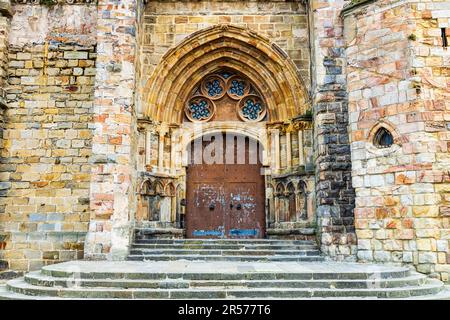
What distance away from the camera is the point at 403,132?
6.95 m

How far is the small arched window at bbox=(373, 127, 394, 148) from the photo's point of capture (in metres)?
7.21

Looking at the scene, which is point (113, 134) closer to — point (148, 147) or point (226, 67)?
point (148, 147)

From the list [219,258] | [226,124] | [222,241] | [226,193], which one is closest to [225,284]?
[219,258]

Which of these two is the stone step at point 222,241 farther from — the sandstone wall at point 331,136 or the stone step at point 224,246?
the sandstone wall at point 331,136

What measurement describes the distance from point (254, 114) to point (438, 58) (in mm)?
3732

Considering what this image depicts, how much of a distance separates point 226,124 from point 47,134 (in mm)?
3580

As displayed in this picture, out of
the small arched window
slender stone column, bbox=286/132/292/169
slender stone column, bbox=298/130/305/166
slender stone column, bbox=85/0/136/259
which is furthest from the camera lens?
slender stone column, bbox=286/132/292/169

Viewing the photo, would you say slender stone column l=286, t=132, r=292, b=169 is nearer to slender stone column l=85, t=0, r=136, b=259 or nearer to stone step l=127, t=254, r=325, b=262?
stone step l=127, t=254, r=325, b=262

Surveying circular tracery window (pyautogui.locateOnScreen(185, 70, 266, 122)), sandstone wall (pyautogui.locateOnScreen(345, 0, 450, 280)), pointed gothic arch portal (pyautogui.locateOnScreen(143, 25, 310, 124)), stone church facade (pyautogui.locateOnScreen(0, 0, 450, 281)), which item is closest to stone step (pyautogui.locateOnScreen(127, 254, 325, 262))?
stone church facade (pyautogui.locateOnScreen(0, 0, 450, 281))

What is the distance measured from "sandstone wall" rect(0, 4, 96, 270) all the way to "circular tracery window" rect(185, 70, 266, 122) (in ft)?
7.17

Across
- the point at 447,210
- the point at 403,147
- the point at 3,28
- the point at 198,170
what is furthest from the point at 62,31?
the point at 447,210

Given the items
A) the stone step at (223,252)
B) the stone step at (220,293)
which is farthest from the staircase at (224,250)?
the stone step at (220,293)

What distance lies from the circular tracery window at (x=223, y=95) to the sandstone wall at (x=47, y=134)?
7.17 ft

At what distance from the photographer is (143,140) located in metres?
8.71
